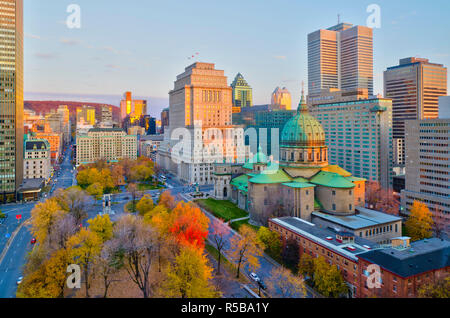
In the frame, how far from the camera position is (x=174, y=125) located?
166000 mm

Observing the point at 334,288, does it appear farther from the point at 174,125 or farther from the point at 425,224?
the point at 174,125

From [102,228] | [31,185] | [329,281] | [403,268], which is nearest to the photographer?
[403,268]

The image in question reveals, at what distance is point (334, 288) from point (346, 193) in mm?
31507

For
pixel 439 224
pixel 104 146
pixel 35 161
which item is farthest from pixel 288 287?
pixel 104 146

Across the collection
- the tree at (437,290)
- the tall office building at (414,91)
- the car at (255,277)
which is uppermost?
the tall office building at (414,91)

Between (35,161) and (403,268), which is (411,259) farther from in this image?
(35,161)

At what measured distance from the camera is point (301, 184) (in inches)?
2768

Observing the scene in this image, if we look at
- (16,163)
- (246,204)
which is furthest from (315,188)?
(16,163)

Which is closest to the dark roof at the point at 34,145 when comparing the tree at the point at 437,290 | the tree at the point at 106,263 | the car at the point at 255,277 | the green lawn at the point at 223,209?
the green lawn at the point at 223,209

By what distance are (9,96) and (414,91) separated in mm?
159399

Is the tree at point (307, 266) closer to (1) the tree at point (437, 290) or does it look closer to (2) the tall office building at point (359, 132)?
(1) the tree at point (437, 290)

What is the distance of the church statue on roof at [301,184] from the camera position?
68500 millimetres

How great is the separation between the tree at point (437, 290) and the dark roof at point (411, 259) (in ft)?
7.63

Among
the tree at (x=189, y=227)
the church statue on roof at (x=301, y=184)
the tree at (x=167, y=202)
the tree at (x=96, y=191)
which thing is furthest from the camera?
the tree at (x=96, y=191)
